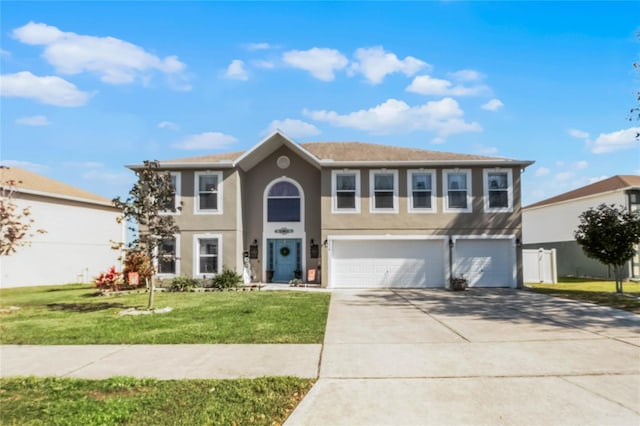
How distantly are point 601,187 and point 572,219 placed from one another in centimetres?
259

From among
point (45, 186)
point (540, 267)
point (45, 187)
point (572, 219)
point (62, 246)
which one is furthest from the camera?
point (572, 219)

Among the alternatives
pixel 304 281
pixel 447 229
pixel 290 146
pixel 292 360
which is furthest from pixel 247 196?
pixel 292 360

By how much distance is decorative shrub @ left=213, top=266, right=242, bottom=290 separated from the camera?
18469 millimetres

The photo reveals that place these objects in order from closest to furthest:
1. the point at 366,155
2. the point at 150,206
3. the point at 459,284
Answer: the point at 150,206
the point at 459,284
the point at 366,155

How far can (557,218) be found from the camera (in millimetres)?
29344

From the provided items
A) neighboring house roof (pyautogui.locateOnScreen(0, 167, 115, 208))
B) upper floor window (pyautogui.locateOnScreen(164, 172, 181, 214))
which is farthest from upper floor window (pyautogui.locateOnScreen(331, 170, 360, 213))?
neighboring house roof (pyautogui.locateOnScreen(0, 167, 115, 208))

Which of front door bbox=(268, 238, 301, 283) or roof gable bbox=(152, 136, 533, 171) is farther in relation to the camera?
front door bbox=(268, 238, 301, 283)

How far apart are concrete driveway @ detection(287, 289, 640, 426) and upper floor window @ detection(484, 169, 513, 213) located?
27.2 ft

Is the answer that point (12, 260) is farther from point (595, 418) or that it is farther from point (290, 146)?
point (595, 418)

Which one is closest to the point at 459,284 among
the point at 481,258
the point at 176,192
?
the point at 481,258

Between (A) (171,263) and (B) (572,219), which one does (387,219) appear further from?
(B) (572,219)

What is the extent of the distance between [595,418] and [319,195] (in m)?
16.6

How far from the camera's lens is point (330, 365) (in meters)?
6.32

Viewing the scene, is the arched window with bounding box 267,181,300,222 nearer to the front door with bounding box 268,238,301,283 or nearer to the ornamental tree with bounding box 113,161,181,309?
the front door with bounding box 268,238,301,283
